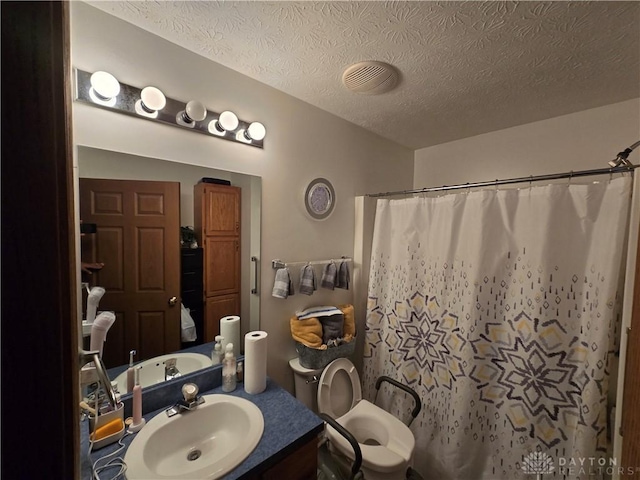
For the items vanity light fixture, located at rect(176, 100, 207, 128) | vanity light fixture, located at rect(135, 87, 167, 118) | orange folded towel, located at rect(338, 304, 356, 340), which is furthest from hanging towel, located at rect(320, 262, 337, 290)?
vanity light fixture, located at rect(135, 87, 167, 118)

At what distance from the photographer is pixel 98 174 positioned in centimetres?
97

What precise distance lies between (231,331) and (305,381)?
593 millimetres

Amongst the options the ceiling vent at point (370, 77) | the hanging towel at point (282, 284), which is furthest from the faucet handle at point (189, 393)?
the ceiling vent at point (370, 77)

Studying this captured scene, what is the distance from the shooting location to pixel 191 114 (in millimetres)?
1084

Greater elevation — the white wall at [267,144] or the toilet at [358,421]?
the white wall at [267,144]

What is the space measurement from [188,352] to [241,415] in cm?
40

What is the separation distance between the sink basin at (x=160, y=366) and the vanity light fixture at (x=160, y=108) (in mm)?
1068

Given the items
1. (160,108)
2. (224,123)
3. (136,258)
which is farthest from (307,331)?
(160,108)

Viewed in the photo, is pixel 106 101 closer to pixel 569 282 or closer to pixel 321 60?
pixel 321 60

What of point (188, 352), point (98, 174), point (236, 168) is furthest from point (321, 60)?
point (188, 352)

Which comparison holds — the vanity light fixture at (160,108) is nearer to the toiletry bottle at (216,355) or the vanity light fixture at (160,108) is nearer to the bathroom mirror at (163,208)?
the bathroom mirror at (163,208)

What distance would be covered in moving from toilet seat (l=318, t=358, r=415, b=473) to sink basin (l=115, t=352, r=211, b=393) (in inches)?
28.3

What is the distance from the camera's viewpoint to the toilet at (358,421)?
124 cm

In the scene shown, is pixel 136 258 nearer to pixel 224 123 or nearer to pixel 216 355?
pixel 216 355
